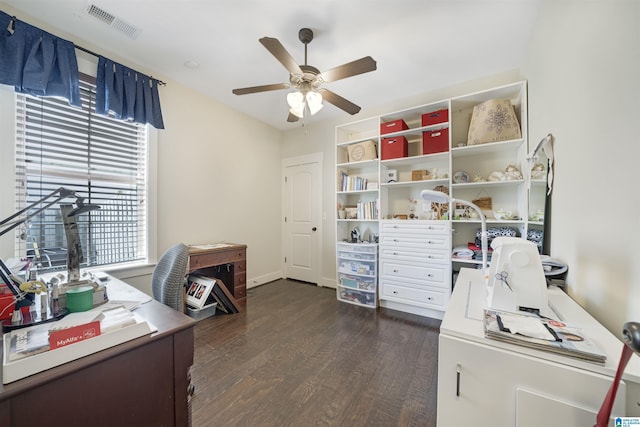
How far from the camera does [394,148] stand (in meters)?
2.89

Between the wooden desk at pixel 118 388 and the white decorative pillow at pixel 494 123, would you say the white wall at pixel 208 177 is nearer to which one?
the wooden desk at pixel 118 388

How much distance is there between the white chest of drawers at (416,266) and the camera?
98.9 inches

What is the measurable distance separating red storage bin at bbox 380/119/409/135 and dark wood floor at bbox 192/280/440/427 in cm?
224

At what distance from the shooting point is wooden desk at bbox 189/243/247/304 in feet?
8.97

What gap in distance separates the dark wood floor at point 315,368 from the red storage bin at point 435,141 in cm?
193

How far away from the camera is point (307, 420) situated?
1337mm

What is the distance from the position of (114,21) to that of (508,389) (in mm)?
3349

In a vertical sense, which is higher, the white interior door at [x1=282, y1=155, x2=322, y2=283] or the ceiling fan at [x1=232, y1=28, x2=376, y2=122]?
the ceiling fan at [x1=232, y1=28, x2=376, y2=122]

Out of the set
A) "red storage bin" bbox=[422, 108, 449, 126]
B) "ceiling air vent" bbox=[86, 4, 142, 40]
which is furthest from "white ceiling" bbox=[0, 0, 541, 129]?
"red storage bin" bbox=[422, 108, 449, 126]

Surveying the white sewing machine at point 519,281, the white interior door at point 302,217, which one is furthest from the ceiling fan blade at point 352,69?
the white interior door at point 302,217

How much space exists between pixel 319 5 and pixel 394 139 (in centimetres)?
160

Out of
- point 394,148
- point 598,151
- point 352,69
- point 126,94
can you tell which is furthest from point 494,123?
point 126,94

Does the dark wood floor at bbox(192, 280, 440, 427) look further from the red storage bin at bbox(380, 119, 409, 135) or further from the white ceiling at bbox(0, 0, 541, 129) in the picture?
the white ceiling at bbox(0, 0, 541, 129)

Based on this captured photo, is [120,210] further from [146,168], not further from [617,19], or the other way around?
[617,19]
